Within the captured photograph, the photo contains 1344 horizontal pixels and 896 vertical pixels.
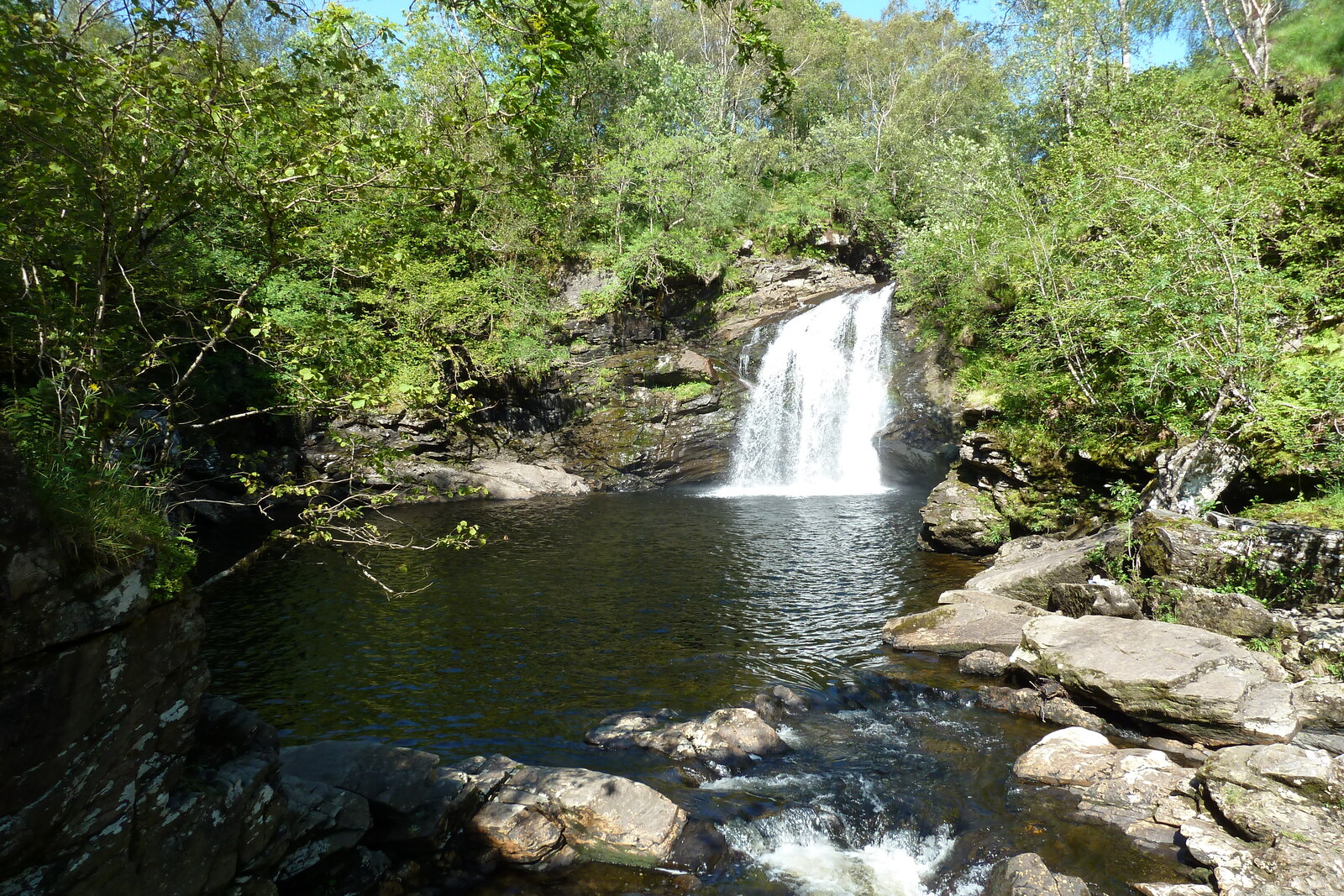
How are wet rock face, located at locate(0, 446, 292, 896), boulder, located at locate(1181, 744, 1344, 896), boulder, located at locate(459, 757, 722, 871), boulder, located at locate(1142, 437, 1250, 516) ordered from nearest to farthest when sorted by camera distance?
wet rock face, located at locate(0, 446, 292, 896)
boulder, located at locate(1181, 744, 1344, 896)
boulder, located at locate(459, 757, 722, 871)
boulder, located at locate(1142, 437, 1250, 516)

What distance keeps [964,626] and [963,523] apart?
6.00 metres

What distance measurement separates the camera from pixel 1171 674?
828cm

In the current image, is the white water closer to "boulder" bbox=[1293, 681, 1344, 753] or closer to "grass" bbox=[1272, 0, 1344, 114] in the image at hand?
"boulder" bbox=[1293, 681, 1344, 753]

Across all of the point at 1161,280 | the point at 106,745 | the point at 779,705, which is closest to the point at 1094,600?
the point at 1161,280

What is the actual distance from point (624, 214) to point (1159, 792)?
3689 cm

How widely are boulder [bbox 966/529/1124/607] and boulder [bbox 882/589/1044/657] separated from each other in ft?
1.50

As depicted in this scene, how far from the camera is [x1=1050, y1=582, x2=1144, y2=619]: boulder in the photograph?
420 inches

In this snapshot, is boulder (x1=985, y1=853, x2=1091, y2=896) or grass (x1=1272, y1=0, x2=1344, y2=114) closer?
boulder (x1=985, y1=853, x2=1091, y2=896)

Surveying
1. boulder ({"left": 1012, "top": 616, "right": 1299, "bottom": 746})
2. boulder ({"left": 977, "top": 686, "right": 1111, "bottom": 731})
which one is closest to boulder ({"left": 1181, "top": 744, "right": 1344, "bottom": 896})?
boulder ({"left": 1012, "top": 616, "right": 1299, "bottom": 746})

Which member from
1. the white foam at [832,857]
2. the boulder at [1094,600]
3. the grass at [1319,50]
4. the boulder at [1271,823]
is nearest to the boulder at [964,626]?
the boulder at [1094,600]

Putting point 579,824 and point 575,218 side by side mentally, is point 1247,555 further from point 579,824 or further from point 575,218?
point 575,218

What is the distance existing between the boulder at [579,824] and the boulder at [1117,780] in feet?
12.5

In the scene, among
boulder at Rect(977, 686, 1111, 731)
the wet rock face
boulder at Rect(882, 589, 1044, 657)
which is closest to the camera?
the wet rock face

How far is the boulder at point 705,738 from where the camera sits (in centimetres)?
809
